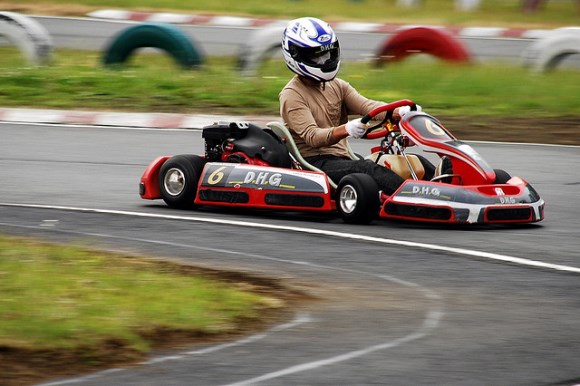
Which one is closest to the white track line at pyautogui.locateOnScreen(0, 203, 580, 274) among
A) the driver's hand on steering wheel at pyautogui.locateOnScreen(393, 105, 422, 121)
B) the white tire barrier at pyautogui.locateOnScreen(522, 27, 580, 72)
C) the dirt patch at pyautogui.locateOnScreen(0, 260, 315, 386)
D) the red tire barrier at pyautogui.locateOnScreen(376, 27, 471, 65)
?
the driver's hand on steering wheel at pyautogui.locateOnScreen(393, 105, 422, 121)

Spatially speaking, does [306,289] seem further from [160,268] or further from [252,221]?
[252,221]

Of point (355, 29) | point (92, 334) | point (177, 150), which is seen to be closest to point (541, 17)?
point (355, 29)

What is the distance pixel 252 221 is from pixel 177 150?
316cm

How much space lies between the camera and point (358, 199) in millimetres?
7723

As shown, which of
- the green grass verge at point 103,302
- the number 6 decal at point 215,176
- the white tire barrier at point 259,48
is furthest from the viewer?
the white tire barrier at point 259,48

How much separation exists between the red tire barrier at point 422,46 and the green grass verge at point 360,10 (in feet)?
21.0

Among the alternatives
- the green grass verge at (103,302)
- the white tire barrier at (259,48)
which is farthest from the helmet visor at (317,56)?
the white tire barrier at (259,48)

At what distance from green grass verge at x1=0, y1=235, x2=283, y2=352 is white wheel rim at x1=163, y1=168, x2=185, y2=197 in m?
2.09

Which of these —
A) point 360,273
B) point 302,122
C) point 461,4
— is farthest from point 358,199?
point 461,4

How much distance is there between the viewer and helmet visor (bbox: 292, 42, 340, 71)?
8320 millimetres

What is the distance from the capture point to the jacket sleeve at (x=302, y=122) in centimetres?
812

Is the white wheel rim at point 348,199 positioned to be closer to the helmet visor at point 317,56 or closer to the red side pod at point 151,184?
the helmet visor at point 317,56

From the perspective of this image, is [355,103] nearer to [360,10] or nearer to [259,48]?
[259,48]

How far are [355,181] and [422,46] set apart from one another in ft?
24.2
